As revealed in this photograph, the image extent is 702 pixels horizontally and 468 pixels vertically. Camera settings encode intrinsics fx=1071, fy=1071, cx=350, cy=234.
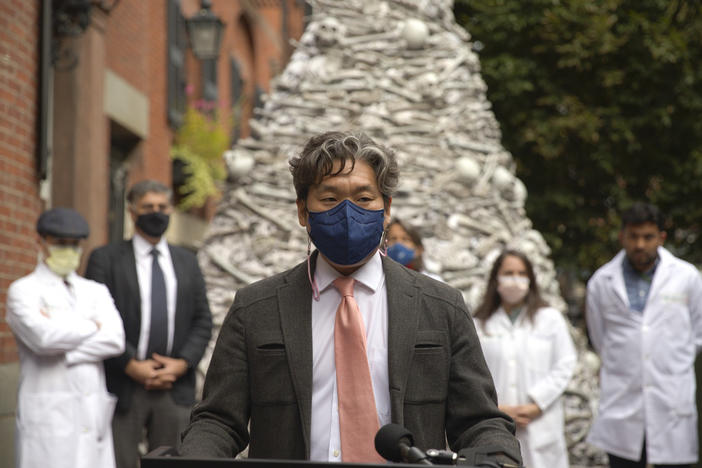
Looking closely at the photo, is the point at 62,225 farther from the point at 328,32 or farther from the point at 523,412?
the point at 328,32

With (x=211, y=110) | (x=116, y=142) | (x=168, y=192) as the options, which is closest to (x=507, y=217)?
(x=168, y=192)

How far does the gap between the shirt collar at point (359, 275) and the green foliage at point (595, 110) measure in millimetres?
12886

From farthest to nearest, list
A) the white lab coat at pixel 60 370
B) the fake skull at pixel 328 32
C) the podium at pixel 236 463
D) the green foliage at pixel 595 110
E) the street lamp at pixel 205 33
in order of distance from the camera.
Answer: the green foliage at pixel 595 110 → the street lamp at pixel 205 33 → the fake skull at pixel 328 32 → the white lab coat at pixel 60 370 → the podium at pixel 236 463

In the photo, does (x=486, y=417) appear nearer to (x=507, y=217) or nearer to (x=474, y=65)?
(x=507, y=217)

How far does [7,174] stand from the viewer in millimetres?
7469

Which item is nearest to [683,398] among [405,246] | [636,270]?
[636,270]

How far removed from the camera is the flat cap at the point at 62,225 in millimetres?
6113

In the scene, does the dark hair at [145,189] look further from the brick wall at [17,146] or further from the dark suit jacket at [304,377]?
the dark suit jacket at [304,377]

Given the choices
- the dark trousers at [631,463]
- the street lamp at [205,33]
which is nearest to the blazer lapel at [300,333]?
the dark trousers at [631,463]

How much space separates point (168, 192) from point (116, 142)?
22.2 ft

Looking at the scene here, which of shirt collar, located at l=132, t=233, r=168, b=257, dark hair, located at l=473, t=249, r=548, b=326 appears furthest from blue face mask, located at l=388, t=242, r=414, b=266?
shirt collar, located at l=132, t=233, r=168, b=257

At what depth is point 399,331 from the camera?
2814mm

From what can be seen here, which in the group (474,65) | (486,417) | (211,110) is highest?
(211,110)

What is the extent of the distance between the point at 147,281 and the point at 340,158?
4.02m
